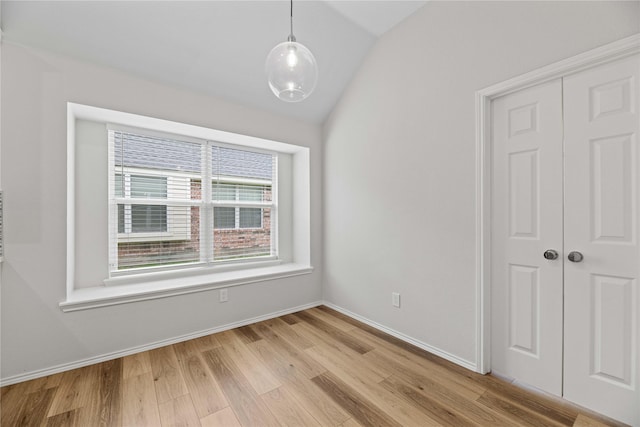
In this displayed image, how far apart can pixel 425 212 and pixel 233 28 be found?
2.33 metres

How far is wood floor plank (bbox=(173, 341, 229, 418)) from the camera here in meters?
1.67

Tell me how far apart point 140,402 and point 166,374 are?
0.31 meters

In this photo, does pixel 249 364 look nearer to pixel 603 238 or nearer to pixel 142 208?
pixel 142 208

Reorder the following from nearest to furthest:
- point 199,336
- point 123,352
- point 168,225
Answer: point 123,352, point 199,336, point 168,225

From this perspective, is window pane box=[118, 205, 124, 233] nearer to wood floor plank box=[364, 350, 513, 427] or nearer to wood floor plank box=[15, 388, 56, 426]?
wood floor plank box=[15, 388, 56, 426]

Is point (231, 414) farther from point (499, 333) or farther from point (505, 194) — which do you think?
point (505, 194)

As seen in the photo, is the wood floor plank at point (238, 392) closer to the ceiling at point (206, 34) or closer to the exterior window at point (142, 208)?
the exterior window at point (142, 208)

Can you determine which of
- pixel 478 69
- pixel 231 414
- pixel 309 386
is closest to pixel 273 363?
pixel 309 386

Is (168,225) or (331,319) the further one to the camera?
(331,319)

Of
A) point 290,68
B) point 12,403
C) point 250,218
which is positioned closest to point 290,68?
point 290,68

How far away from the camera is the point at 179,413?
161 centimetres

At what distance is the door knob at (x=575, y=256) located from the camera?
1600mm

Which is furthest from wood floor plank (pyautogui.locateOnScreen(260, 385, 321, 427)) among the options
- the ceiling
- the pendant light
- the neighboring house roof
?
the ceiling

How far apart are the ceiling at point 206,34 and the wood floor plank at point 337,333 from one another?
2.47 metres
